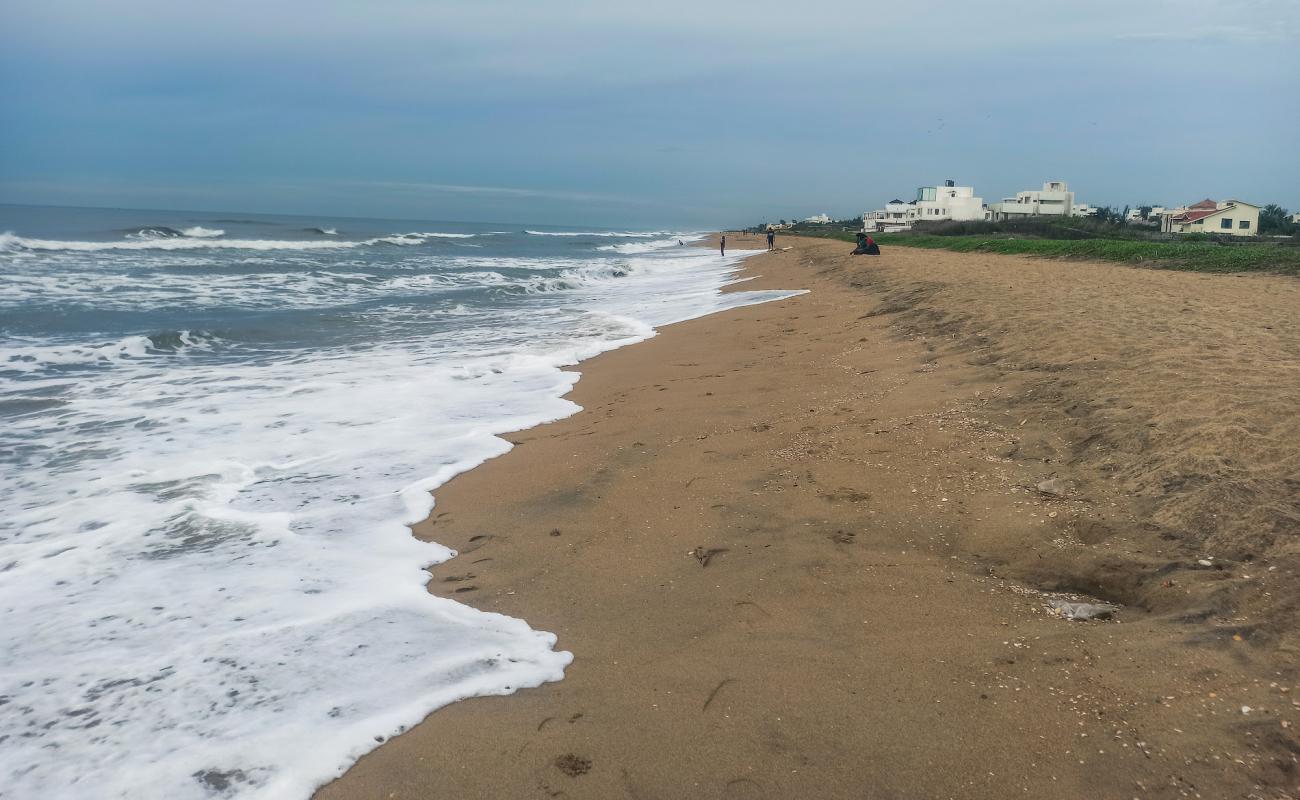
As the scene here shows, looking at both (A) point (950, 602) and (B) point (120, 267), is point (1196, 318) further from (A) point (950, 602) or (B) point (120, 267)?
(B) point (120, 267)

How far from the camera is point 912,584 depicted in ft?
10.9

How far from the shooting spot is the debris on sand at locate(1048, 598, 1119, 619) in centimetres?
295

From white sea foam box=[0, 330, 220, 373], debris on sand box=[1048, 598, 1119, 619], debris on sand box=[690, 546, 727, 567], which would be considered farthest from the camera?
white sea foam box=[0, 330, 220, 373]

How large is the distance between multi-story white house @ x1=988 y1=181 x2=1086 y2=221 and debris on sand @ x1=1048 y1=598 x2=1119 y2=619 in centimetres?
6146

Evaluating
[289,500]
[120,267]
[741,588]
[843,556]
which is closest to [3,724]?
[289,500]

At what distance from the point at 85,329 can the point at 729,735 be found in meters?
15.0

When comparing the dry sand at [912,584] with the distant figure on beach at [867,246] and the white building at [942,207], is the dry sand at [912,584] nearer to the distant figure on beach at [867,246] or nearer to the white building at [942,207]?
the distant figure on beach at [867,246]

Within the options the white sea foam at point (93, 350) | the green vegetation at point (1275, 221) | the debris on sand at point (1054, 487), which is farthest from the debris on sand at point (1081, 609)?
the green vegetation at point (1275, 221)

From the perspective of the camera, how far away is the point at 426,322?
14.9 metres

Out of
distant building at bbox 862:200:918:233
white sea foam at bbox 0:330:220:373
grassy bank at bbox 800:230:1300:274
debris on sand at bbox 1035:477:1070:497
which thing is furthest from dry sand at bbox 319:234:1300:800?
distant building at bbox 862:200:918:233

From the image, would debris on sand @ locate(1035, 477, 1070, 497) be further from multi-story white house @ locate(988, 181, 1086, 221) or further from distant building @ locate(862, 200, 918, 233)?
distant building @ locate(862, 200, 918, 233)

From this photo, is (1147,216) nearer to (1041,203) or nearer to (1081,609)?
(1041,203)

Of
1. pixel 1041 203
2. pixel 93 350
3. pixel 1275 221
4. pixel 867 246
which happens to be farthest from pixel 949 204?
pixel 93 350

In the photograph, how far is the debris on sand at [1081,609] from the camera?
2947 millimetres
